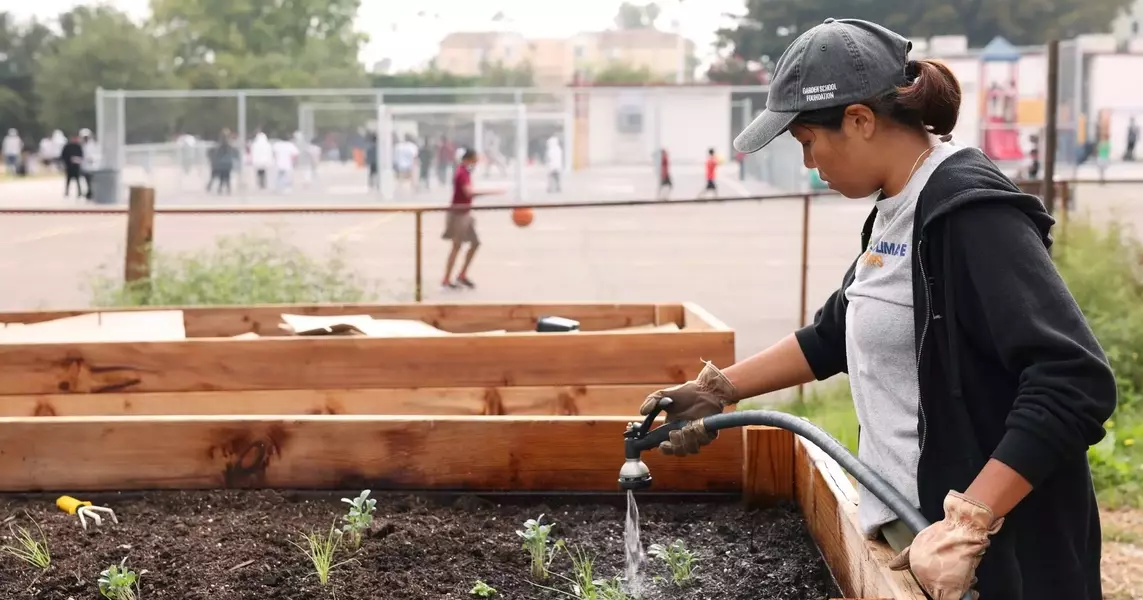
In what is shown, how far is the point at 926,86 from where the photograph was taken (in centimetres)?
199

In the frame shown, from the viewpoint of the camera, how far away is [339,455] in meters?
3.47

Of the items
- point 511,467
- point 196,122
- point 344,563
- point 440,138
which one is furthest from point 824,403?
point 196,122

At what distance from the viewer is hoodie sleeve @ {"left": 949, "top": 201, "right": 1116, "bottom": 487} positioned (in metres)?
1.72

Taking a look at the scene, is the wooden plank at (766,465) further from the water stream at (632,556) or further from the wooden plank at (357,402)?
the wooden plank at (357,402)

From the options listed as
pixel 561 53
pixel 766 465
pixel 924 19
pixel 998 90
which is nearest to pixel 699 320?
pixel 766 465

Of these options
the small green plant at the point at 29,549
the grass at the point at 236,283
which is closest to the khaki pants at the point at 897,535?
the small green plant at the point at 29,549

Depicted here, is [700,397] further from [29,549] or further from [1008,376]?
[29,549]

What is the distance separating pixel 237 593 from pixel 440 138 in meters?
25.7

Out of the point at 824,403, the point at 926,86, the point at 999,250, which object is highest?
the point at 926,86

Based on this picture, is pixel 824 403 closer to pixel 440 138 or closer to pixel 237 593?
pixel 237 593

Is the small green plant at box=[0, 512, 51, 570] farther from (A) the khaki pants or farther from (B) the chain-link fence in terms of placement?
(B) the chain-link fence

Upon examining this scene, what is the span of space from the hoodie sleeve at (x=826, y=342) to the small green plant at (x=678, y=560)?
1.99 feet

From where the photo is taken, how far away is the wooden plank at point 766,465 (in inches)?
131

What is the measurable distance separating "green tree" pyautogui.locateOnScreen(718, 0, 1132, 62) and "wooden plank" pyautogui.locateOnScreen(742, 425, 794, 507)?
138 feet
